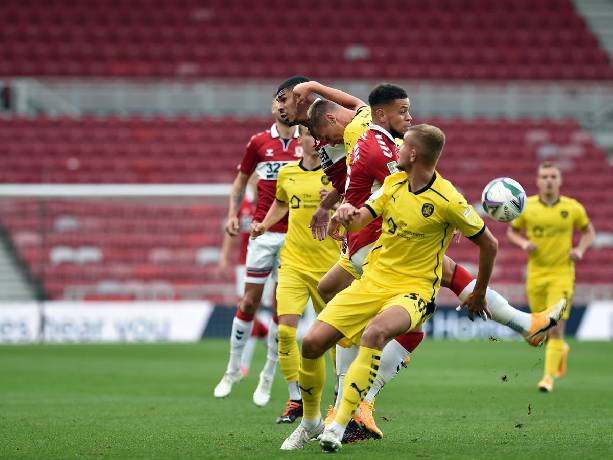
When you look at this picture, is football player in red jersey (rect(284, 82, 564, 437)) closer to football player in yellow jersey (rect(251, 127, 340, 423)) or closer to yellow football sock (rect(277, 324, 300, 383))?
yellow football sock (rect(277, 324, 300, 383))

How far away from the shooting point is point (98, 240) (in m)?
21.8

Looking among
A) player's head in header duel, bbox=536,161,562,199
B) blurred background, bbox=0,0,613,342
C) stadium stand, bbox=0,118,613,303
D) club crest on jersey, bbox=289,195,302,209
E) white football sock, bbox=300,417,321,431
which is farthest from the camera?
stadium stand, bbox=0,118,613,303

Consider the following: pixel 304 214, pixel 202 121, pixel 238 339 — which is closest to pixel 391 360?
pixel 304 214

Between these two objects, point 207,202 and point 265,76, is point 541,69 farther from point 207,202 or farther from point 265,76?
point 207,202

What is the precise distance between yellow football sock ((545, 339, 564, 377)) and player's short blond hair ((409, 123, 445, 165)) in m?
5.67

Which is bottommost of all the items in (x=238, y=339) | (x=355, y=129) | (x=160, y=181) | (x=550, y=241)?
(x=160, y=181)

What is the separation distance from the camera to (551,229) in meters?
12.9

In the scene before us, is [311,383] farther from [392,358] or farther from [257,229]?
[257,229]

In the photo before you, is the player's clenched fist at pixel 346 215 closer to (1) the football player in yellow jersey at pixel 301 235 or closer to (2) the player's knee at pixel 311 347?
(2) the player's knee at pixel 311 347

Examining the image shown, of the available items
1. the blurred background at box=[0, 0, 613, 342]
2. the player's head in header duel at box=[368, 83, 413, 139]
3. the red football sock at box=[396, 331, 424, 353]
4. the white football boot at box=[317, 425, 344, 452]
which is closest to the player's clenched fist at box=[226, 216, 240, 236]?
the player's head in header duel at box=[368, 83, 413, 139]

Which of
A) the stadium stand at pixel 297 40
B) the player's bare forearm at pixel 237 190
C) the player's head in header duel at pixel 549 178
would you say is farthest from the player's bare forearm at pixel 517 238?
the stadium stand at pixel 297 40

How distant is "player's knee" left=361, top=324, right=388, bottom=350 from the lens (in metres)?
6.76

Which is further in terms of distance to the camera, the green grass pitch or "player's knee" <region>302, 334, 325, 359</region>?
the green grass pitch

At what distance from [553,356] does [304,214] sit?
12.5ft
